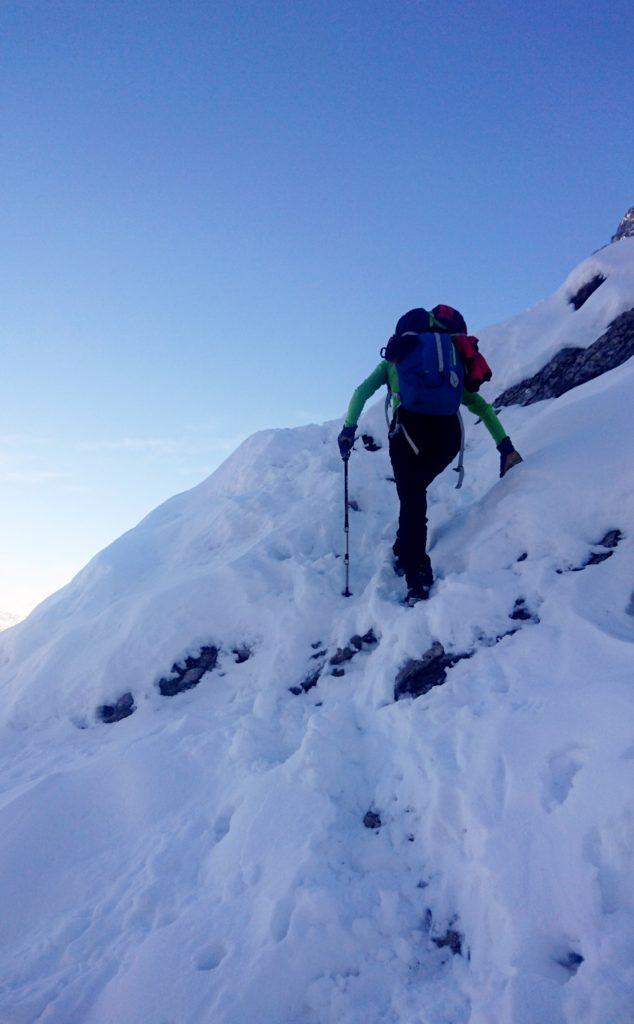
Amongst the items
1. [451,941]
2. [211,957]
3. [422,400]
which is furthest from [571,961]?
[422,400]

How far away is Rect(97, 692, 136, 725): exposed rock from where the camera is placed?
644cm

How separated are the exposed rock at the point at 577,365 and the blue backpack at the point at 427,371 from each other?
407 centimetres

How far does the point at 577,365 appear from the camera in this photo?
9359 mm

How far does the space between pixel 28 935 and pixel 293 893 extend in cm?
187

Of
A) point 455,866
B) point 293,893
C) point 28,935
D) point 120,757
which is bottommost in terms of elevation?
point 455,866

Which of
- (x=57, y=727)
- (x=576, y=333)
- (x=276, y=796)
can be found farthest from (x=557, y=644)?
(x=576, y=333)

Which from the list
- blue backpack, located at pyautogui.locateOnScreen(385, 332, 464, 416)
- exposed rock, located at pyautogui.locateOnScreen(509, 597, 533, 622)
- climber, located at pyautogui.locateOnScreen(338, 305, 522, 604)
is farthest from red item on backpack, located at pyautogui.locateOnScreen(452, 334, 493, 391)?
exposed rock, located at pyautogui.locateOnScreen(509, 597, 533, 622)

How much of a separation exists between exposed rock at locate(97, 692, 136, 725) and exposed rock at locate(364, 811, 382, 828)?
3474 mm

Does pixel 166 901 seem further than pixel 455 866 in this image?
Yes

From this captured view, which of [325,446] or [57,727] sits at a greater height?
[325,446]

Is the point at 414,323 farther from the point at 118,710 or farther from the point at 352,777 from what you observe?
the point at 118,710

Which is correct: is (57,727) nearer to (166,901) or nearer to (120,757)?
(120,757)

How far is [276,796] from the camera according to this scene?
4191 millimetres

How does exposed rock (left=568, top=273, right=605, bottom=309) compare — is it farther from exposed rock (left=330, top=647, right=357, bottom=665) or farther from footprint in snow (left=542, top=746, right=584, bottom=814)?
footprint in snow (left=542, top=746, right=584, bottom=814)
